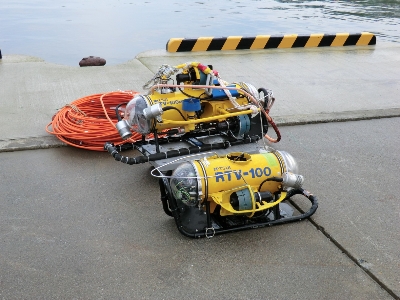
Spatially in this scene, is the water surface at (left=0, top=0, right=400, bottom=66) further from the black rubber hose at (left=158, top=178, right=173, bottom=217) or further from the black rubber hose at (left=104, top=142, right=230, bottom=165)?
the black rubber hose at (left=158, top=178, right=173, bottom=217)

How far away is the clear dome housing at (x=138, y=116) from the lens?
13.0ft

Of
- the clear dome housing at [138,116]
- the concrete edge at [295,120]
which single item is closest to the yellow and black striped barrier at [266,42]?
the concrete edge at [295,120]

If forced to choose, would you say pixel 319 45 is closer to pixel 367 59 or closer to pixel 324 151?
pixel 367 59

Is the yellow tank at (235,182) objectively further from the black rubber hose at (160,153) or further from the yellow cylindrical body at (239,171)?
the black rubber hose at (160,153)

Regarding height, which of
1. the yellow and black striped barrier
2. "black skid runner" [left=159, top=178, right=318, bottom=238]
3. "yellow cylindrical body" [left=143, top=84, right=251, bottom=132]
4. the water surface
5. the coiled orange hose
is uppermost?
"yellow cylindrical body" [left=143, top=84, right=251, bottom=132]

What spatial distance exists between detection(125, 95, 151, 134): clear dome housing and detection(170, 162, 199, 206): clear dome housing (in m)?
0.93

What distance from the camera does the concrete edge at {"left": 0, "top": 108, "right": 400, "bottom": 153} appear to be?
15.3ft

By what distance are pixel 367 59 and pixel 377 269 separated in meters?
6.87

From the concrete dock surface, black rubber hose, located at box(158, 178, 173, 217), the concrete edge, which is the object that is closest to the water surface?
the concrete edge

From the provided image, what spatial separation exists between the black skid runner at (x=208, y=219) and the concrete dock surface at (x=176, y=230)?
0.20ft

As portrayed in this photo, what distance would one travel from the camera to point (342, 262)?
3.04 meters

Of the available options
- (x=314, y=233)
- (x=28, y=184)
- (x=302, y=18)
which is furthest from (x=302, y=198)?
(x=302, y=18)

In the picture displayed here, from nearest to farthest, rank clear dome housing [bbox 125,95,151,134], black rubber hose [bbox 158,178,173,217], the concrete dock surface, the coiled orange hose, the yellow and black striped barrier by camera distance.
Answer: the concrete dock surface, black rubber hose [bbox 158,178,173,217], clear dome housing [bbox 125,95,151,134], the coiled orange hose, the yellow and black striped barrier

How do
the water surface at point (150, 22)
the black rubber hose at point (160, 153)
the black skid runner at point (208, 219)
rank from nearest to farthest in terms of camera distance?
1. the black skid runner at point (208, 219)
2. the black rubber hose at point (160, 153)
3. the water surface at point (150, 22)
